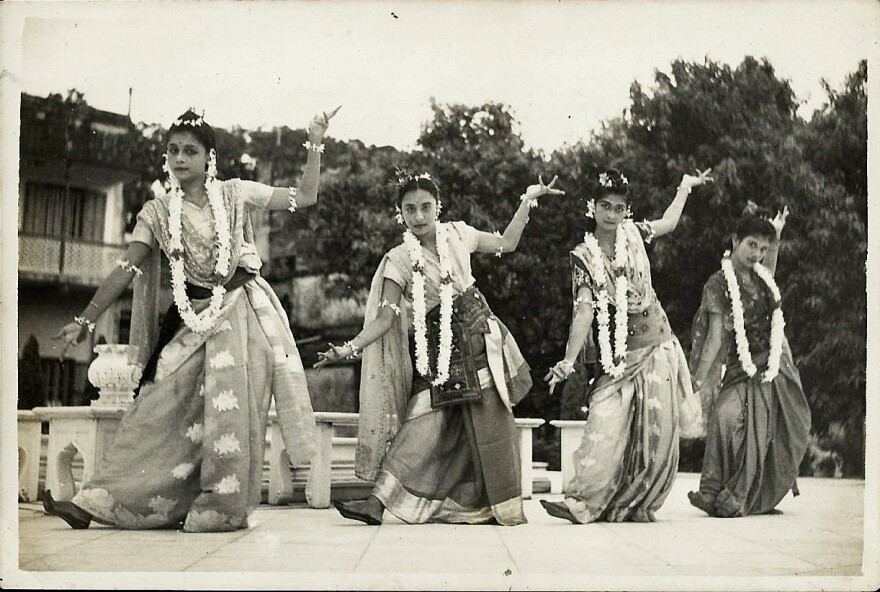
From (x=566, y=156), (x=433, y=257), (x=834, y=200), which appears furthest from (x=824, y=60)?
(x=433, y=257)

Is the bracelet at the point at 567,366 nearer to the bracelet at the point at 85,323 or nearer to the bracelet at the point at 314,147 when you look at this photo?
the bracelet at the point at 314,147

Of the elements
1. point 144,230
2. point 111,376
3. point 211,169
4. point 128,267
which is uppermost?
point 211,169

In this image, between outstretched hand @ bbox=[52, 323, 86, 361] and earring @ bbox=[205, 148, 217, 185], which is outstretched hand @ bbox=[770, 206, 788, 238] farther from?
outstretched hand @ bbox=[52, 323, 86, 361]

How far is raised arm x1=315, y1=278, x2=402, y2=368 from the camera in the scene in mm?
5134

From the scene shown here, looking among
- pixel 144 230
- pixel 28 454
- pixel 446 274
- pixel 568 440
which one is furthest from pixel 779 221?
pixel 28 454

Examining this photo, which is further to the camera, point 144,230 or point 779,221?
point 779,221

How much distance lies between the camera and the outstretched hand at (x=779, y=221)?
222 inches

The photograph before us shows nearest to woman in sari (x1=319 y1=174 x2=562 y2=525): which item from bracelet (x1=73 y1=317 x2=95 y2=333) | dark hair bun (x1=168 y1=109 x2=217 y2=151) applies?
dark hair bun (x1=168 y1=109 x2=217 y2=151)

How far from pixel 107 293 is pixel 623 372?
8.62 feet

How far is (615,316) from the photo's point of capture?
551cm

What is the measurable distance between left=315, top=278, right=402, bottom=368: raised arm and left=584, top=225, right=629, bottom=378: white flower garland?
3.42ft

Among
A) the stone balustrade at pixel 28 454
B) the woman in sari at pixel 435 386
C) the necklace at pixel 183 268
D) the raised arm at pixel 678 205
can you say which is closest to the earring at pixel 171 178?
the necklace at pixel 183 268

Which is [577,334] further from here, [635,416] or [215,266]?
[215,266]

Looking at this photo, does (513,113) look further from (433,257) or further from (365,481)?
(365,481)
